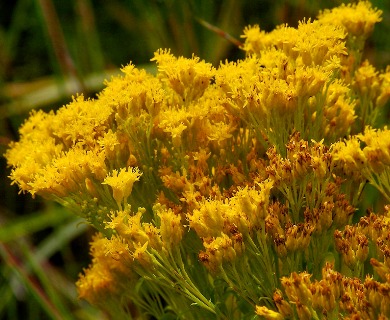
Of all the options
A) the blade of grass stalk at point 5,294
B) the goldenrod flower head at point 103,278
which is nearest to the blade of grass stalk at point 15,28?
the blade of grass stalk at point 5,294

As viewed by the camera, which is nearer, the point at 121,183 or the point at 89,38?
the point at 121,183

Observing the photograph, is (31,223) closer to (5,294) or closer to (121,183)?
(5,294)

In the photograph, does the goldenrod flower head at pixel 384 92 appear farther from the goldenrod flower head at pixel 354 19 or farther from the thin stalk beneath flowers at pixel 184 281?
the thin stalk beneath flowers at pixel 184 281

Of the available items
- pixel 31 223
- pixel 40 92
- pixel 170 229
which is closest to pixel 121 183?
pixel 170 229

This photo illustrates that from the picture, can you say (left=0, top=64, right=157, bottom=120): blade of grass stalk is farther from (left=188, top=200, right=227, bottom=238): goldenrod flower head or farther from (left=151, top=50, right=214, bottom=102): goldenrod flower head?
(left=188, top=200, right=227, bottom=238): goldenrod flower head

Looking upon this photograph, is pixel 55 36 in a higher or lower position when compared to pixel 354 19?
higher

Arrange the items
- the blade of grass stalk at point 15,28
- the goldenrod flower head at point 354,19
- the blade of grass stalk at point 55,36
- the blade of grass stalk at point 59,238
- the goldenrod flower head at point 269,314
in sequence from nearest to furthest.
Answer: the goldenrod flower head at point 269,314
the goldenrod flower head at point 354,19
the blade of grass stalk at point 55,36
the blade of grass stalk at point 59,238
the blade of grass stalk at point 15,28

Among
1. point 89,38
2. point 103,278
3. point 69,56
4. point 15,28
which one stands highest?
point 15,28

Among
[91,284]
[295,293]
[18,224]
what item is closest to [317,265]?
[295,293]
